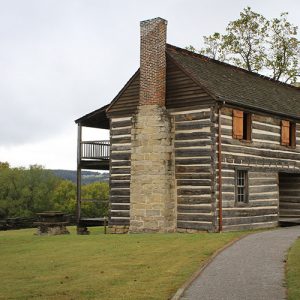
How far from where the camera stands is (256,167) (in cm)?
2423

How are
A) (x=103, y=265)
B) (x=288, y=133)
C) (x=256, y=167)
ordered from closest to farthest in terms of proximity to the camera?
(x=103, y=265)
(x=256, y=167)
(x=288, y=133)

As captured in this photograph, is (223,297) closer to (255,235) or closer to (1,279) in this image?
(1,279)

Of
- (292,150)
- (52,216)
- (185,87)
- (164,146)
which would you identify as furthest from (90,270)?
(292,150)

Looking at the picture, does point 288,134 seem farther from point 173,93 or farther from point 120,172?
point 120,172

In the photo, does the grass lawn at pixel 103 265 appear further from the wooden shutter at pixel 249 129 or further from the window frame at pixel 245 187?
the wooden shutter at pixel 249 129

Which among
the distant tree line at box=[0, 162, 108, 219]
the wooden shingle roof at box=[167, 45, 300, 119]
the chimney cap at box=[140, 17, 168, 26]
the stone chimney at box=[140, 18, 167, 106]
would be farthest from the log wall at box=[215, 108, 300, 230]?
the distant tree line at box=[0, 162, 108, 219]

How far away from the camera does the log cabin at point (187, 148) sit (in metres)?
22.2

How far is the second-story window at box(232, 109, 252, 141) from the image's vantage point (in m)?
23.1

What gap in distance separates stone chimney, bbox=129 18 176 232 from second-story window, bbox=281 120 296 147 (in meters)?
6.42

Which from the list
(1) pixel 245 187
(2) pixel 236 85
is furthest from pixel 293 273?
(2) pixel 236 85

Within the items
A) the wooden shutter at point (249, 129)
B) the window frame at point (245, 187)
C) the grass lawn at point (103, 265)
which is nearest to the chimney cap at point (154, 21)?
the wooden shutter at point (249, 129)

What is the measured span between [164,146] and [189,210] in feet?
9.08

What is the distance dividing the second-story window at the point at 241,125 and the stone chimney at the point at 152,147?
2.71 metres

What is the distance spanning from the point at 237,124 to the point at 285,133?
417 cm
